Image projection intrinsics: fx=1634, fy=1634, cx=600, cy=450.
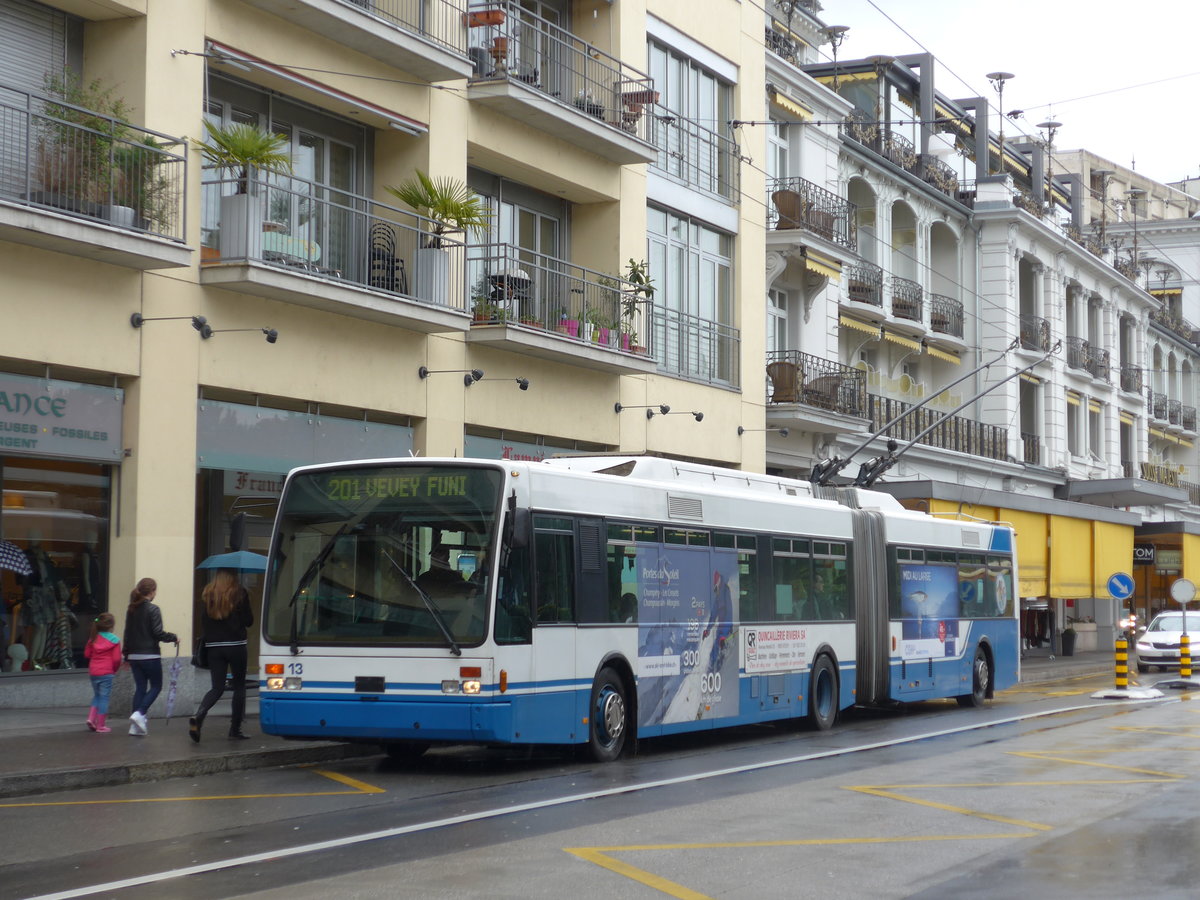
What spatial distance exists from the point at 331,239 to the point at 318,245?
0.47m

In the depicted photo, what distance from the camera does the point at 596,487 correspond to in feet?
51.6

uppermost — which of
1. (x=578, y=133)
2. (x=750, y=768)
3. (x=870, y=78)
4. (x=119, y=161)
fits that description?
(x=870, y=78)

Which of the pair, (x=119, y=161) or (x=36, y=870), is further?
(x=119, y=161)

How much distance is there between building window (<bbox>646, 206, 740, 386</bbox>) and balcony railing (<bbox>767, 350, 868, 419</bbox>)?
1823mm

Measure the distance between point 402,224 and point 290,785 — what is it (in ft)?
33.4

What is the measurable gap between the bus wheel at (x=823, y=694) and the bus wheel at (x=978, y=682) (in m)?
5.03

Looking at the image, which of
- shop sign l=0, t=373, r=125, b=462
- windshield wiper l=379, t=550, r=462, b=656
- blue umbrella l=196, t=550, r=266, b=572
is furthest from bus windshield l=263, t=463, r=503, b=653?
shop sign l=0, t=373, r=125, b=462

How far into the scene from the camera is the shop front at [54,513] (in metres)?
17.0

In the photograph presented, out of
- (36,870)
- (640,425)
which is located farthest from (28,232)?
(640,425)

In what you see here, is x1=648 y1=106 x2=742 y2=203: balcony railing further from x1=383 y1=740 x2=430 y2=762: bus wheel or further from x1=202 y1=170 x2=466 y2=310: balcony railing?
x1=383 y1=740 x2=430 y2=762: bus wheel

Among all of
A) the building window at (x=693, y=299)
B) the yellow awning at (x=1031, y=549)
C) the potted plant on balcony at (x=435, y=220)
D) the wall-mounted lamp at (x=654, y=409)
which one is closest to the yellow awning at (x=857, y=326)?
the yellow awning at (x=1031, y=549)

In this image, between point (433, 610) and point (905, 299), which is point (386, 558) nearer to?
point (433, 610)

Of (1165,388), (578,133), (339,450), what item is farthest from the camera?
(1165,388)

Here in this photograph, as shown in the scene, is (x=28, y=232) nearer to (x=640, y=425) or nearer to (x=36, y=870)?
(x=36, y=870)
